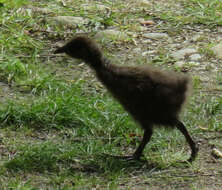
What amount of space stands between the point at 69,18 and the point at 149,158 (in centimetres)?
318

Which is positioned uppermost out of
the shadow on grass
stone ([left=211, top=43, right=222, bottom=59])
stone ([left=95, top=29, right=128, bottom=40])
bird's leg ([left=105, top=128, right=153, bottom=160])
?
bird's leg ([left=105, top=128, right=153, bottom=160])

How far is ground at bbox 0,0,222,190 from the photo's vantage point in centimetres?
413

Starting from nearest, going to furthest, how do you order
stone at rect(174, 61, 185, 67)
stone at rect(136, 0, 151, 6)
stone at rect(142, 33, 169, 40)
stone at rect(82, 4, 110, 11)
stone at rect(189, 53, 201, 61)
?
stone at rect(174, 61, 185, 67) → stone at rect(189, 53, 201, 61) → stone at rect(142, 33, 169, 40) → stone at rect(82, 4, 110, 11) → stone at rect(136, 0, 151, 6)

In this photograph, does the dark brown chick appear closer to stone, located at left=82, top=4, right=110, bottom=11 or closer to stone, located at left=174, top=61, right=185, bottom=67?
stone, located at left=174, top=61, right=185, bottom=67

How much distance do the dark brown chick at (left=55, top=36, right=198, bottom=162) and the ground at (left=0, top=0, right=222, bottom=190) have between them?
0.29 meters

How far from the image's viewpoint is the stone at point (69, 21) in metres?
6.99

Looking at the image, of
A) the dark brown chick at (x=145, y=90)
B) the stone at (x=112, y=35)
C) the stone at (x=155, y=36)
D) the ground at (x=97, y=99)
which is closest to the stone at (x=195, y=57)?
the ground at (x=97, y=99)

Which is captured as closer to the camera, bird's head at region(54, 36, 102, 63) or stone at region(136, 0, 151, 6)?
bird's head at region(54, 36, 102, 63)

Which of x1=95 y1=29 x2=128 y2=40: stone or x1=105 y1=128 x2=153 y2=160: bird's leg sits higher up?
x1=105 y1=128 x2=153 y2=160: bird's leg

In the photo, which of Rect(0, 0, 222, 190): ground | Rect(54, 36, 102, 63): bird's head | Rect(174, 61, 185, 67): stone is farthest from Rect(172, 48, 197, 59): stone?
Rect(54, 36, 102, 63): bird's head

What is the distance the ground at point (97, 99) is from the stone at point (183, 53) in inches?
0.8

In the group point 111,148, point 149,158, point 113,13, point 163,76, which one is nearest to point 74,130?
point 111,148

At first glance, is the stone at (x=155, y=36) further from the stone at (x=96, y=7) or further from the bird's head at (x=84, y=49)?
the bird's head at (x=84, y=49)

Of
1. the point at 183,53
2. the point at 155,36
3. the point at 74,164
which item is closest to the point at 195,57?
the point at 183,53
